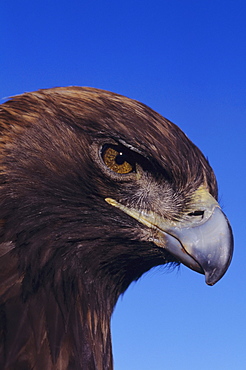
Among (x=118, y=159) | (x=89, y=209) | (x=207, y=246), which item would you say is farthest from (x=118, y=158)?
(x=207, y=246)

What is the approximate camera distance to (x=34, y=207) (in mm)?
4082

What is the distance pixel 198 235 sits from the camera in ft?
13.1

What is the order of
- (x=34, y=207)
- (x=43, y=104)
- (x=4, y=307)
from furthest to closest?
(x=43, y=104) < (x=34, y=207) < (x=4, y=307)

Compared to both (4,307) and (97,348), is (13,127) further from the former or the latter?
(97,348)

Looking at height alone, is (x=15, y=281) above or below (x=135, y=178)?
below

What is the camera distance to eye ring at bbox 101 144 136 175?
13.8ft

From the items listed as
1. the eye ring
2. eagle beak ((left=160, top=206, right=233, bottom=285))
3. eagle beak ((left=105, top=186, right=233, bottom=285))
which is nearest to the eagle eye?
the eye ring

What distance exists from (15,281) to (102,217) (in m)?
0.79

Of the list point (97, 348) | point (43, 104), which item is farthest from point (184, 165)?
point (97, 348)

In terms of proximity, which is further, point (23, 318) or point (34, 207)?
point (34, 207)

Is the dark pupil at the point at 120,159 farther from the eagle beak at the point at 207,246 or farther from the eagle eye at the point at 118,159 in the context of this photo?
the eagle beak at the point at 207,246

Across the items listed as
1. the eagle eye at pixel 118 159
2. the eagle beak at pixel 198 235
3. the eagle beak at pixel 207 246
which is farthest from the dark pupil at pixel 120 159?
the eagle beak at pixel 207 246

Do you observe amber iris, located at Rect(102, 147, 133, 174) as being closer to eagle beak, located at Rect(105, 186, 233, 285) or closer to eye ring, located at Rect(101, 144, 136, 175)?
eye ring, located at Rect(101, 144, 136, 175)

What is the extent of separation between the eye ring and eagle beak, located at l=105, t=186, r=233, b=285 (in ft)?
0.76
